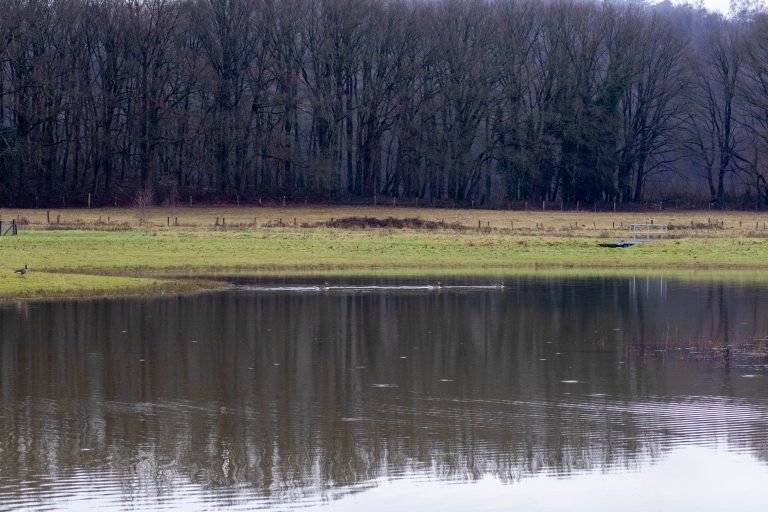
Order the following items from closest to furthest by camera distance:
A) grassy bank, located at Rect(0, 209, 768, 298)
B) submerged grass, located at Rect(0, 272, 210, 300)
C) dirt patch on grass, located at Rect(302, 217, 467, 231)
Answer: submerged grass, located at Rect(0, 272, 210, 300) → grassy bank, located at Rect(0, 209, 768, 298) → dirt patch on grass, located at Rect(302, 217, 467, 231)

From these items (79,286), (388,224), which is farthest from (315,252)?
(79,286)

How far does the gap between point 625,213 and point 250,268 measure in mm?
47474

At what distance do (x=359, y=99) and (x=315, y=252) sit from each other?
1633 inches

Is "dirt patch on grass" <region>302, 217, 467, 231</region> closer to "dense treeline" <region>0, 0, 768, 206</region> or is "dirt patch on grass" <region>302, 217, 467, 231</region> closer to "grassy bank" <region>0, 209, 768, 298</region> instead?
"grassy bank" <region>0, 209, 768, 298</region>

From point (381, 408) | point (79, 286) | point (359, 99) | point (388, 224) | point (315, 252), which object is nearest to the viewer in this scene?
point (381, 408)

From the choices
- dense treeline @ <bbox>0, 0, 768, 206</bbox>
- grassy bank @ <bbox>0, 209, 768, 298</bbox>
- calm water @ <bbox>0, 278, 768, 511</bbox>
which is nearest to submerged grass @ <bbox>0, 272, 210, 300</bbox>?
grassy bank @ <bbox>0, 209, 768, 298</bbox>

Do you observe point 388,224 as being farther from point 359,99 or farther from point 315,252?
point 359,99

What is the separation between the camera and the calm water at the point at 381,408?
14.0 m

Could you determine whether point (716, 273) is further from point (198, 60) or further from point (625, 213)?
point (198, 60)

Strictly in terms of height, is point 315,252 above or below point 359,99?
below

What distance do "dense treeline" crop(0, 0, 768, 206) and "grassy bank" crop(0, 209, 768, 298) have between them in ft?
51.3

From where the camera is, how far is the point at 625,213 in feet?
292

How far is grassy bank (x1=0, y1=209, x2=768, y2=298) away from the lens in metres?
43.4

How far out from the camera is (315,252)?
54062 mm
